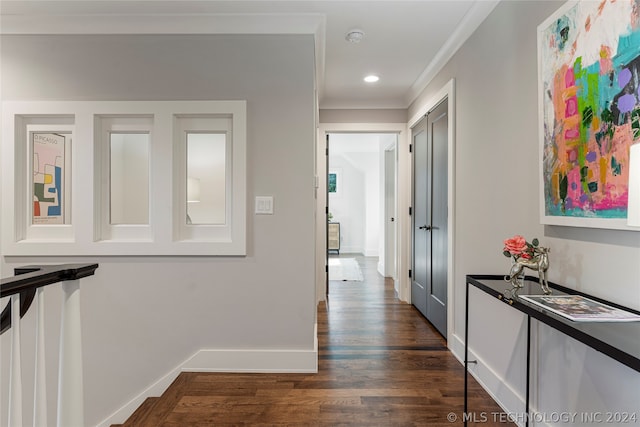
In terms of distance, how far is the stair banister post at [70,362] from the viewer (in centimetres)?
117

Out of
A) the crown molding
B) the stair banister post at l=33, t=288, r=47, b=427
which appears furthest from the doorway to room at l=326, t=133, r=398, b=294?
the stair banister post at l=33, t=288, r=47, b=427

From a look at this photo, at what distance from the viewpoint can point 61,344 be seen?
1183 millimetres

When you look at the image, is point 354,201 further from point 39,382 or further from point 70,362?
point 39,382

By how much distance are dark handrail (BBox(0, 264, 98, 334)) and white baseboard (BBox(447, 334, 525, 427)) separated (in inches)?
80.4

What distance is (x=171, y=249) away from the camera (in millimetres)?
2291

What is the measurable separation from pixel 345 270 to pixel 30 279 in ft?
17.2

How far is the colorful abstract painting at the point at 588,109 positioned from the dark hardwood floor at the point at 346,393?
1.20 metres

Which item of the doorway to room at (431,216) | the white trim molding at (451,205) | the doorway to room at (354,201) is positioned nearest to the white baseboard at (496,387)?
the white trim molding at (451,205)

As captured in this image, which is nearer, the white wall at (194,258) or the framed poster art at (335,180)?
the white wall at (194,258)

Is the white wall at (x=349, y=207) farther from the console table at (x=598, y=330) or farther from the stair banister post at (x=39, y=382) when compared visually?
the stair banister post at (x=39, y=382)

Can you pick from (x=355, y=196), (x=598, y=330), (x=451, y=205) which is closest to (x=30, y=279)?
(x=598, y=330)

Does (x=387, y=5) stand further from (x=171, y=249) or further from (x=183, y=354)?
(x=183, y=354)

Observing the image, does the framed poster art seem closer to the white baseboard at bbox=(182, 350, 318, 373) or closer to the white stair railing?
the white baseboard at bbox=(182, 350, 318, 373)

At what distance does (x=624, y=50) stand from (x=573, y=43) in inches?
10.5
